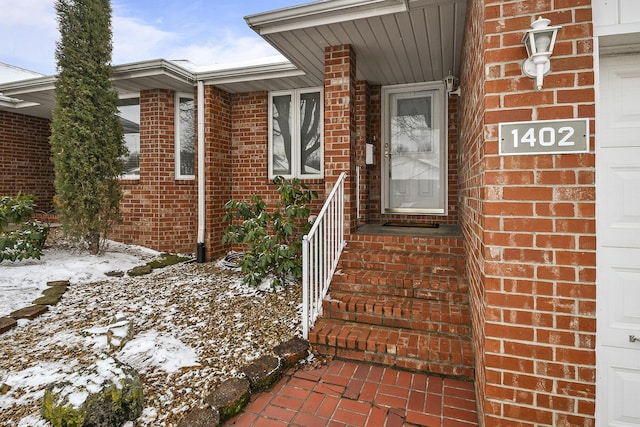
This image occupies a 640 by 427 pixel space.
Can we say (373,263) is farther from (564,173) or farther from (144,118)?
(144,118)

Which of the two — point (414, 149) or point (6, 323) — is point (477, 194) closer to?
point (414, 149)

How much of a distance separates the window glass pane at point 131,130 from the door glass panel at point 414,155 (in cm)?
448

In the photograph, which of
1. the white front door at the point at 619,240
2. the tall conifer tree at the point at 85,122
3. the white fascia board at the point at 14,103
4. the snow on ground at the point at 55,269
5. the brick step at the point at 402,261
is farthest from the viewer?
the white fascia board at the point at 14,103

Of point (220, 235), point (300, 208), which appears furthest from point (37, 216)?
point (300, 208)

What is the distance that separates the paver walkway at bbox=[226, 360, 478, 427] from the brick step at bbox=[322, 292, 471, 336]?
0.43 m

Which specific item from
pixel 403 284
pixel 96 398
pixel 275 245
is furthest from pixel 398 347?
pixel 275 245

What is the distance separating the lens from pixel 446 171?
4.83 meters

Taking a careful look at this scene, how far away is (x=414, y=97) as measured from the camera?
5027mm

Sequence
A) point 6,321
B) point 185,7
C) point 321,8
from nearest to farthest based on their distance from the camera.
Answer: point 6,321, point 321,8, point 185,7

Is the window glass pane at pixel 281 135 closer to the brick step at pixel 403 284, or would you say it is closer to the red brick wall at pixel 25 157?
the brick step at pixel 403 284

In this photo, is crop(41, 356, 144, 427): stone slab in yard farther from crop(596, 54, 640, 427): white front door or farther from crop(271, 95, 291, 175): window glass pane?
crop(271, 95, 291, 175): window glass pane

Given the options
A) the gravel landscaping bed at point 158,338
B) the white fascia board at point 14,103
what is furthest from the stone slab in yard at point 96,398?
the white fascia board at point 14,103

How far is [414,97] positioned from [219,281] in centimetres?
388

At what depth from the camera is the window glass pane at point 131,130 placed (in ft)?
19.8
